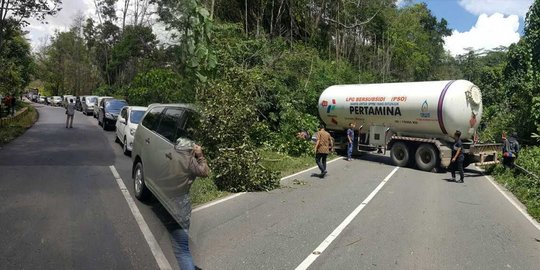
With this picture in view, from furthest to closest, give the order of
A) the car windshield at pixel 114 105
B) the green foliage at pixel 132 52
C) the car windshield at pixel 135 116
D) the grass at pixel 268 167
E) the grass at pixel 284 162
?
the green foliage at pixel 132 52, the car windshield at pixel 114 105, the car windshield at pixel 135 116, the grass at pixel 284 162, the grass at pixel 268 167

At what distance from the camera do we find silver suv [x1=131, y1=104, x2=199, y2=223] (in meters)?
5.80

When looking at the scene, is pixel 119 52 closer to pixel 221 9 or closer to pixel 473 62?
pixel 221 9

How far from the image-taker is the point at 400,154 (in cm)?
1867

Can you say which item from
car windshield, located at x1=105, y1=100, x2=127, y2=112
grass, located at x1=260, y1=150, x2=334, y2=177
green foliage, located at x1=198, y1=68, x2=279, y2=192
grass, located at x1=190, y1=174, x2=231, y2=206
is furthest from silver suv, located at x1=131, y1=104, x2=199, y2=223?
car windshield, located at x1=105, y1=100, x2=127, y2=112

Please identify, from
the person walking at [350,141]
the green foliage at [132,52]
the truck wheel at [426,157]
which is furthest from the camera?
the green foliage at [132,52]

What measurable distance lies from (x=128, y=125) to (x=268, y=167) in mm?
5025

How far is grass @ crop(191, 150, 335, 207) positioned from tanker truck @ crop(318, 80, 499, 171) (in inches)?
93.2

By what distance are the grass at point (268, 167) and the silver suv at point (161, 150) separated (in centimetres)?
145

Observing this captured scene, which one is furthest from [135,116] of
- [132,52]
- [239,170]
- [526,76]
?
[132,52]

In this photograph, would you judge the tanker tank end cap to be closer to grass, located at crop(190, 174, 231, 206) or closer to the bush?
the bush

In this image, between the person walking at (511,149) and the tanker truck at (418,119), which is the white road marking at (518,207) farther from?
the tanker truck at (418,119)

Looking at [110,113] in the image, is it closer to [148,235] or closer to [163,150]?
[163,150]

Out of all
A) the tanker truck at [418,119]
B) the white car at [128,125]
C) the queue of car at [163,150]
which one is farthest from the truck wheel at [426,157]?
the queue of car at [163,150]

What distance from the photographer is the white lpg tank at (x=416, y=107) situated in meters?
16.8
